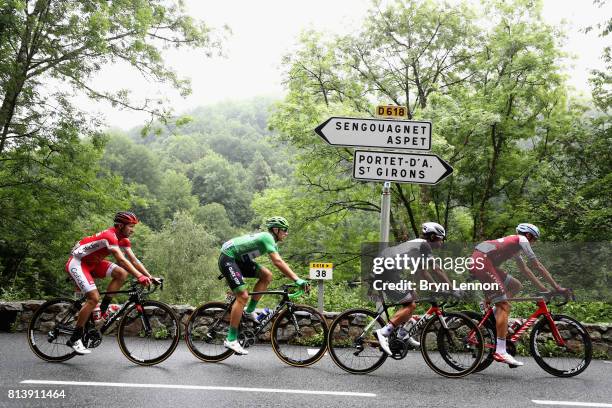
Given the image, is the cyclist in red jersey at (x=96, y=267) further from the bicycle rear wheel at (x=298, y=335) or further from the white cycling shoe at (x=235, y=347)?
the bicycle rear wheel at (x=298, y=335)

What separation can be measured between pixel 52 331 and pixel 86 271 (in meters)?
0.81

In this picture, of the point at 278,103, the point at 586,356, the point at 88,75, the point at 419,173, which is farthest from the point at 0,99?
the point at 586,356

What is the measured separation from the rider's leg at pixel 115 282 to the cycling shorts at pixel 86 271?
2.2 inches

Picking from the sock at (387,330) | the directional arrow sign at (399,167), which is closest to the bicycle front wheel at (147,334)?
the sock at (387,330)

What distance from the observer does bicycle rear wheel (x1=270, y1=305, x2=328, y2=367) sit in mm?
6312

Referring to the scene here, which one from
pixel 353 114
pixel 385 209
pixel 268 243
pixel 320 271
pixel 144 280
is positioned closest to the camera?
pixel 144 280

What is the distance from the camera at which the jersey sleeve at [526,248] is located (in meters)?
6.25

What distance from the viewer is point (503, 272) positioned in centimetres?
646

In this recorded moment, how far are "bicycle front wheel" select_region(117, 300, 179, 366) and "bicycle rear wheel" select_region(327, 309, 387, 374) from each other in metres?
1.84

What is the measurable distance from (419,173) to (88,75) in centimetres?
1055

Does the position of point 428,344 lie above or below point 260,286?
below

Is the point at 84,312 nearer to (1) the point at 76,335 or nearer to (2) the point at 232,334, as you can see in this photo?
(1) the point at 76,335

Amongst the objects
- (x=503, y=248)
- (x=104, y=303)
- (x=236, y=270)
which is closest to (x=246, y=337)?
(x=236, y=270)

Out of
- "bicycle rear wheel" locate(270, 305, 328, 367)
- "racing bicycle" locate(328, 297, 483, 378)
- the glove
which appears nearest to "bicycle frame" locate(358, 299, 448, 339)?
"racing bicycle" locate(328, 297, 483, 378)
